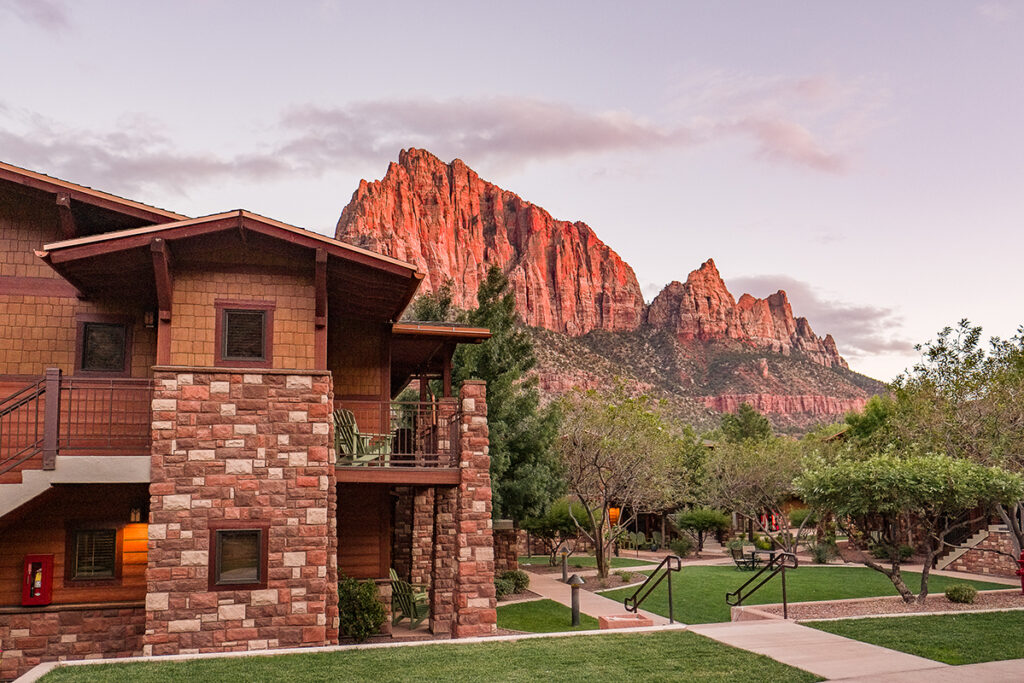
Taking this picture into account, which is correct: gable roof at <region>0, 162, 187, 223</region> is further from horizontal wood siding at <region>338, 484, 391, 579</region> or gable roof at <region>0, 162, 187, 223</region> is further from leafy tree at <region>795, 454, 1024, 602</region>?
leafy tree at <region>795, 454, 1024, 602</region>

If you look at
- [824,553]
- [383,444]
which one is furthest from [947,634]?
[824,553]

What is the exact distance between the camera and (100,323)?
12406 mm

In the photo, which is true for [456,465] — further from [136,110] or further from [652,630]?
[136,110]

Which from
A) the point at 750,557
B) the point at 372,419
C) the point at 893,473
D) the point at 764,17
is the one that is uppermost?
the point at 764,17

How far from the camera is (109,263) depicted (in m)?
11.4

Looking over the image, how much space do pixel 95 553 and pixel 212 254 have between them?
5043 mm

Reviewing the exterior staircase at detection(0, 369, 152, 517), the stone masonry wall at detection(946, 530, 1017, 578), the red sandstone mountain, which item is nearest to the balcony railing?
the exterior staircase at detection(0, 369, 152, 517)

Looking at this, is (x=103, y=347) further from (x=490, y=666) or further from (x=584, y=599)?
(x=584, y=599)

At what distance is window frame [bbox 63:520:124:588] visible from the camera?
39.5 feet

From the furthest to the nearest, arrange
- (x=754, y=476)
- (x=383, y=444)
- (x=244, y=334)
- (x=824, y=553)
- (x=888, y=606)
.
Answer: (x=754, y=476)
(x=824, y=553)
(x=888, y=606)
(x=383, y=444)
(x=244, y=334)

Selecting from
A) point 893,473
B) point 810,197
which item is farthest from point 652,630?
point 810,197

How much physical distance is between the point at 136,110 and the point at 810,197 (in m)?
37.2

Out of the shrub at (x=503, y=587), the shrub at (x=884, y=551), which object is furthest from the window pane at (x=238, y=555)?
the shrub at (x=884, y=551)

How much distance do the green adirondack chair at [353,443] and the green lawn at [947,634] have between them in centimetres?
745
